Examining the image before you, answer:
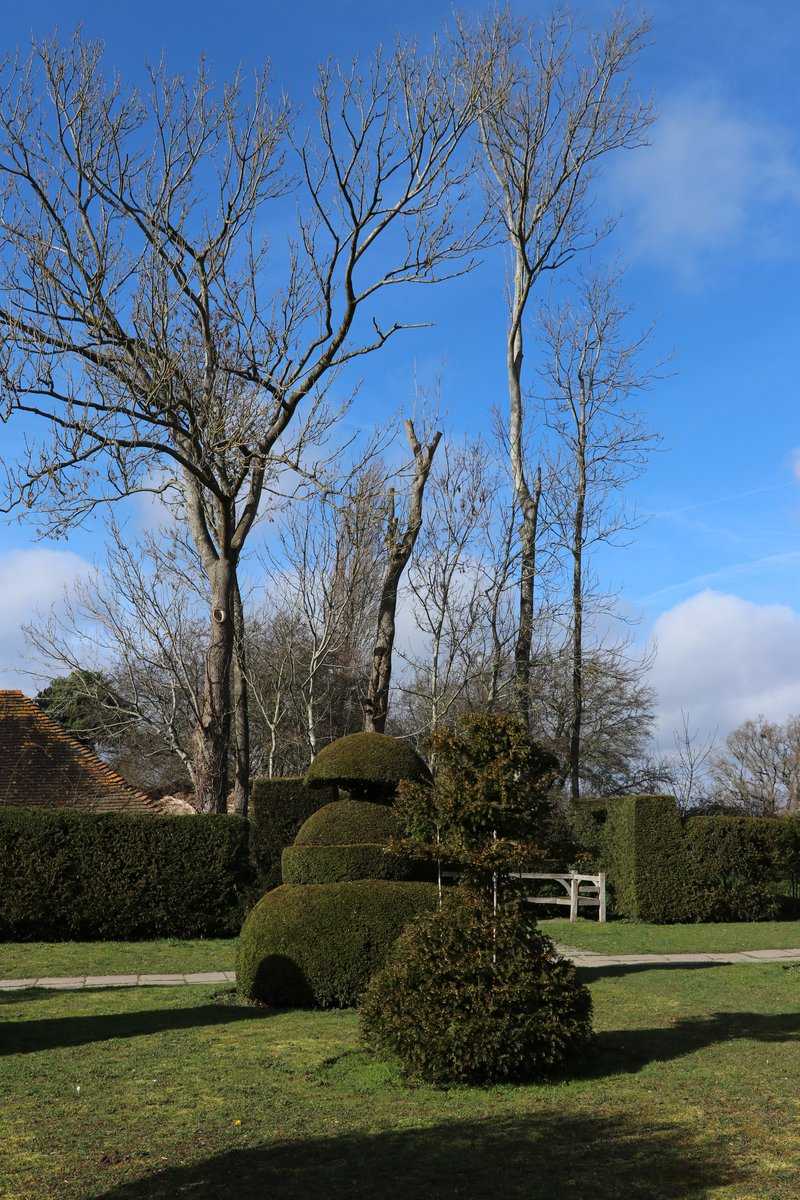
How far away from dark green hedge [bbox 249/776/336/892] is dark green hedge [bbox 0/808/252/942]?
0.82 ft

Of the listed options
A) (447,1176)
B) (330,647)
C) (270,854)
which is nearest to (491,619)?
(330,647)

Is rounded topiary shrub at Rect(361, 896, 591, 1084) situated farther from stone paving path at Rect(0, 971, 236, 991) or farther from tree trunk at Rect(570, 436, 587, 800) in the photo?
tree trunk at Rect(570, 436, 587, 800)

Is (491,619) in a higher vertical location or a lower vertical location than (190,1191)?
higher

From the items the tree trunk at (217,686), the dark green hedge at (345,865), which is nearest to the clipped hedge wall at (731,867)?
the tree trunk at (217,686)

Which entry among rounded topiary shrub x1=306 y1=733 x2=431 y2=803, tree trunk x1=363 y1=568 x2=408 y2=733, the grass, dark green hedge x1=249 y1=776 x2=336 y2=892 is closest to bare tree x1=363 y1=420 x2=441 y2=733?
tree trunk x1=363 y1=568 x2=408 y2=733

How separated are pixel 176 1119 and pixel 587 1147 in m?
2.29

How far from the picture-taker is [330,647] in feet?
85.6

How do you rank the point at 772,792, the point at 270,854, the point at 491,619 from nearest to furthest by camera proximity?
1. the point at 270,854
2. the point at 491,619
3. the point at 772,792

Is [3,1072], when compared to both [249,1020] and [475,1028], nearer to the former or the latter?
[249,1020]

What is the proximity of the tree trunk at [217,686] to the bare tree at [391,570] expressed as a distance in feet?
15.6

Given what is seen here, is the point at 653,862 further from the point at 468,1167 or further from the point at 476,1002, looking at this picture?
the point at 468,1167

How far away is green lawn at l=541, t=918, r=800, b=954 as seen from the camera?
15967 mm

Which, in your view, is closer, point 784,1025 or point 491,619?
point 784,1025

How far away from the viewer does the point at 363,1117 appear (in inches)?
231
